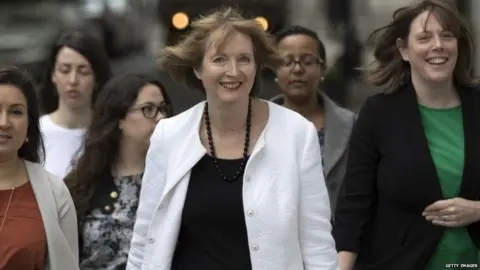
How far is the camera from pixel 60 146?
210 inches

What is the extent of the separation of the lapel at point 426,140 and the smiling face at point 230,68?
30.9 inches

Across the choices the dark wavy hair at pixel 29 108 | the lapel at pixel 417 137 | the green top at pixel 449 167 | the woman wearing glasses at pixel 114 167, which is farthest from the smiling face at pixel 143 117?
the green top at pixel 449 167

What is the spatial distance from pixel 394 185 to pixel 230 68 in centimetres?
92

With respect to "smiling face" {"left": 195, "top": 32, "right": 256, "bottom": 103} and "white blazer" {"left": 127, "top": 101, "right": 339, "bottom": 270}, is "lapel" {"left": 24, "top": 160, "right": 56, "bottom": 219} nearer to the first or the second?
"white blazer" {"left": 127, "top": 101, "right": 339, "bottom": 270}

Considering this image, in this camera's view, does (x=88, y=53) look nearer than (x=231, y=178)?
No

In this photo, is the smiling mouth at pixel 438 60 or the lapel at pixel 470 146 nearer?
the lapel at pixel 470 146

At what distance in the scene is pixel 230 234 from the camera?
3.70 meters

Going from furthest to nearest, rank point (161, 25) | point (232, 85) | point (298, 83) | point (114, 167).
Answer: point (161, 25) < point (298, 83) < point (114, 167) < point (232, 85)

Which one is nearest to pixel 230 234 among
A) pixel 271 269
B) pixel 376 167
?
pixel 271 269

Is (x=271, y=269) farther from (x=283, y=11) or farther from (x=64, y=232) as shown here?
(x=283, y=11)

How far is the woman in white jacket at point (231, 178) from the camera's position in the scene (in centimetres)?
Result: 367

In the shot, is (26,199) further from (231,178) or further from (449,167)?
(449,167)

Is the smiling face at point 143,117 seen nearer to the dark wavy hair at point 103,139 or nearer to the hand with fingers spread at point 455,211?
the dark wavy hair at point 103,139

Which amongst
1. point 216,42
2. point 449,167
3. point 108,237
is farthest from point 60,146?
point 449,167
